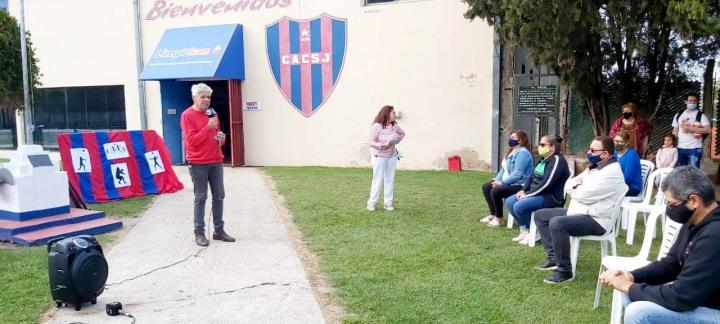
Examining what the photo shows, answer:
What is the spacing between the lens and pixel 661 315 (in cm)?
309

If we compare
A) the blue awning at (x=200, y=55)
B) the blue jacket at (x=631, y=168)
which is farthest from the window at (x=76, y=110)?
the blue jacket at (x=631, y=168)

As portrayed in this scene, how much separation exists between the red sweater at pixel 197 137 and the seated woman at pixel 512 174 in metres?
3.41

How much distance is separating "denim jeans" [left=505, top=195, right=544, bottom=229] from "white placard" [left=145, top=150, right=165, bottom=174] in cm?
661

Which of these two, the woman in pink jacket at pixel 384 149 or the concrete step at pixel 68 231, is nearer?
the concrete step at pixel 68 231

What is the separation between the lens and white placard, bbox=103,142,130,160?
9797 mm

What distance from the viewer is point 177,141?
1588cm

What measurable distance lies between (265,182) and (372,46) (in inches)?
169

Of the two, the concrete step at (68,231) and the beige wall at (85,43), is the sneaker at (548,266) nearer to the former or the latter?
the concrete step at (68,231)

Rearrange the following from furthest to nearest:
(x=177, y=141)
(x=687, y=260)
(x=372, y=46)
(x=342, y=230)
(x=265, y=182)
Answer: (x=177, y=141) → (x=372, y=46) → (x=265, y=182) → (x=342, y=230) → (x=687, y=260)

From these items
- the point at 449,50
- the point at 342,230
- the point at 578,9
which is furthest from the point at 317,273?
the point at 449,50

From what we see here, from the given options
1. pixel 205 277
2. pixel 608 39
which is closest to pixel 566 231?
pixel 205 277

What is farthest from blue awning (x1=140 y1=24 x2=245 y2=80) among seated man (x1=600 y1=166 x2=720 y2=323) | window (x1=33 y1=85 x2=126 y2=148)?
seated man (x1=600 y1=166 x2=720 y2=323)

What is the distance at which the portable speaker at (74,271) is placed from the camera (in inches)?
171

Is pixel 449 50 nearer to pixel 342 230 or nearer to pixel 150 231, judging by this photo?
pixel 342 230
